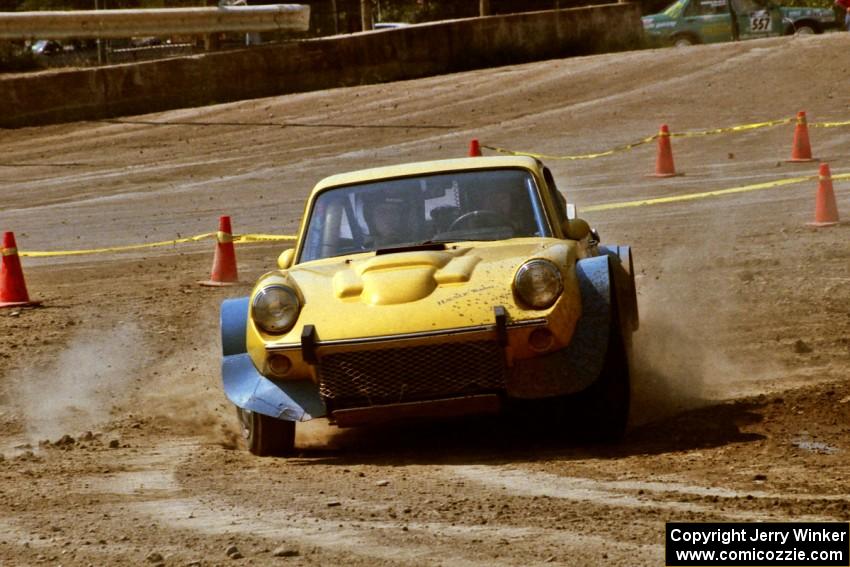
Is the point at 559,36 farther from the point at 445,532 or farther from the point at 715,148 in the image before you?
the point at 445,532

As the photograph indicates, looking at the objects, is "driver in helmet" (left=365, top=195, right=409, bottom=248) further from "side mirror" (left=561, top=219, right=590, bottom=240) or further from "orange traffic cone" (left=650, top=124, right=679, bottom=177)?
"orange traffic cone" (left=650, top=124, right=679, bottom=177)

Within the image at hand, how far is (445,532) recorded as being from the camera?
17.9 feet

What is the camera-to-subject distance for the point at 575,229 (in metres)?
8.25

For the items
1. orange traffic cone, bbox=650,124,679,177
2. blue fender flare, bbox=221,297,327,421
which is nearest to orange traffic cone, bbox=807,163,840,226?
orange traffic cone, bbox=650,124,679,177

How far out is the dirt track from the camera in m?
5.59

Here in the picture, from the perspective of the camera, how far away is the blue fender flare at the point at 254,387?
24.1 ft

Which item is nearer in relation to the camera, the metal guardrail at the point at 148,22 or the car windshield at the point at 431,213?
the car windshield at the point at 431,213

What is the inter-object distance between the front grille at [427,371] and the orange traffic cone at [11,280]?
255 inches

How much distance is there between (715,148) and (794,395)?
1338 centimetres

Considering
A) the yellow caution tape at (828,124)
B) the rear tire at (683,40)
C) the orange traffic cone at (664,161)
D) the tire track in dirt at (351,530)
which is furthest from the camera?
the rear tire at (683,40)

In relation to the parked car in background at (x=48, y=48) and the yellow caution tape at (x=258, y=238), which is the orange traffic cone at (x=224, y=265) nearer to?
the yellow caution tape at (x=258, y=238)

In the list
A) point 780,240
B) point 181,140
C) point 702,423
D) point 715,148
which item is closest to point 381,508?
point 702,423

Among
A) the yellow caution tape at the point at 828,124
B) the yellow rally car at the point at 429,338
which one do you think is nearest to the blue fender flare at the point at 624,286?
the yellow rally car at the point at 429,338

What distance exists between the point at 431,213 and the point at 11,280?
580 cm
